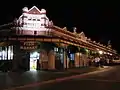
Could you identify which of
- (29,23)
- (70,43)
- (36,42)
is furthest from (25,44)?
(70,43)

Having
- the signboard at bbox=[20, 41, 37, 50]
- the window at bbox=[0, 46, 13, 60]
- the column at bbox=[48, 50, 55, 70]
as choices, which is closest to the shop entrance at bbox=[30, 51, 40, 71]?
the column at bbox=[48, 50, 55, 70]

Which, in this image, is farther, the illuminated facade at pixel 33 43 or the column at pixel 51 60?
the column at pixel 51 60

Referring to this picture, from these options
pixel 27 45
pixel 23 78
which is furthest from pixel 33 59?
pixel 23 78

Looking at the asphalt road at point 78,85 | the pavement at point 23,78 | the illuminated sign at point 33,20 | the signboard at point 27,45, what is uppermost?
the illuminated sign at point 33,20

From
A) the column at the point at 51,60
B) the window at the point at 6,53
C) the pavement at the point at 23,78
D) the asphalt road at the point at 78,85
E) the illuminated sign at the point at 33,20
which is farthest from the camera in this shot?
the illuminated sign at the point at 33,20

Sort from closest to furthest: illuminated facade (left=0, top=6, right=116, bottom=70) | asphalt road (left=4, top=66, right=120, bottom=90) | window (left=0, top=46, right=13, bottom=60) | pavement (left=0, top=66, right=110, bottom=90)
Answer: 1. asphalt road (left=4, top=66, right=120, bottom=90)
2. pavement (left=0, top=66, right=110, bottom=90)
3. illuminated facade (left=0, top=6, right=116, bottom=70)
4. window (left=0, top=46, right=13, bottom=60)

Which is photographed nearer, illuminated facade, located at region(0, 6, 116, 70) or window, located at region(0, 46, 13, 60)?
illuminated facade, located at region(0, 6, 116, 70)

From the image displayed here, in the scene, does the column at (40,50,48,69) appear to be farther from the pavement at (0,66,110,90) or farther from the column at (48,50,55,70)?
the pavement at (0,66,110,90)

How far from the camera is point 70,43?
49531 millimetres

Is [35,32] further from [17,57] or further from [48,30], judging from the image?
[17,57]

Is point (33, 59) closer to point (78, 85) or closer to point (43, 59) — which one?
point (43, 59)

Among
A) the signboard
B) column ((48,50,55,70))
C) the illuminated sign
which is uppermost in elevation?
the illuminated sign

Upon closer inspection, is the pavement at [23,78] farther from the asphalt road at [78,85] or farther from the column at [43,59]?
the column at [43,59]

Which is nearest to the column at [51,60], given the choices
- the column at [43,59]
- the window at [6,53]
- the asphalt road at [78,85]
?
the column at [43,59]
